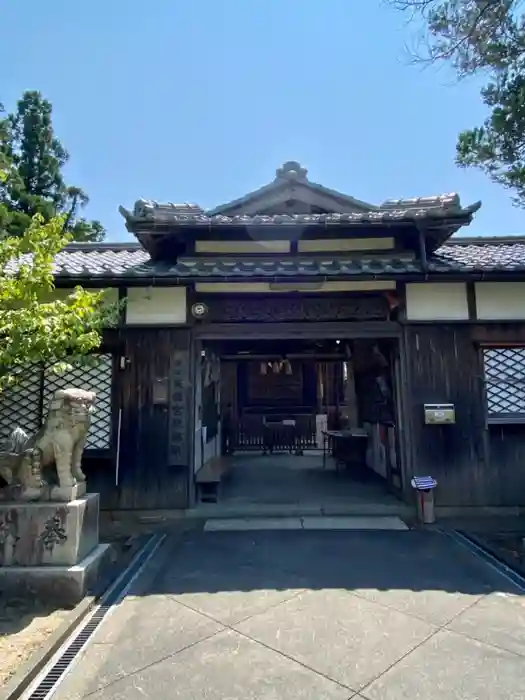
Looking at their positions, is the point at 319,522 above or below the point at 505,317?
below

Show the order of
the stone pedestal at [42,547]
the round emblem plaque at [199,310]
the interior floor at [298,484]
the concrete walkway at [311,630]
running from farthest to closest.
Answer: the interior floor at [298,484] < the round emblem plaque at [199,310] < the stone pedestal at [42,547] < the concrete walkway at [311,630]

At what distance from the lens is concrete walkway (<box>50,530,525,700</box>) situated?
2.72m

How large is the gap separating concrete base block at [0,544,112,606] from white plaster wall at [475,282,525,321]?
635 centimetres

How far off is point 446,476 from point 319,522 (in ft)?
6.69

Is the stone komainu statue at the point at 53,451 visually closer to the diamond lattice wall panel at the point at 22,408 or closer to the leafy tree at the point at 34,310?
the leafy tree at the point at 34,310

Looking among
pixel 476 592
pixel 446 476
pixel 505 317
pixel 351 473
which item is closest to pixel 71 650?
pixel 476 592

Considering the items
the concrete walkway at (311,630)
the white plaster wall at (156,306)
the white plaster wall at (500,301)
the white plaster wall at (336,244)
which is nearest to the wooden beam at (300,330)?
the white plaster wall at (156,306)

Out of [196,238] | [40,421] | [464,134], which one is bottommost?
[40,421]

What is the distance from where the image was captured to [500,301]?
6922mm

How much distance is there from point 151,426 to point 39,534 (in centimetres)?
265

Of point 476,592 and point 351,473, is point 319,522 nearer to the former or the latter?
point 476,592

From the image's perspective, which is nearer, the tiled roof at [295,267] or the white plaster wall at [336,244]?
the tiled roof at [295,267]

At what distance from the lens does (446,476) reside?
260 inches

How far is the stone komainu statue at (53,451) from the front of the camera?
430 cm
